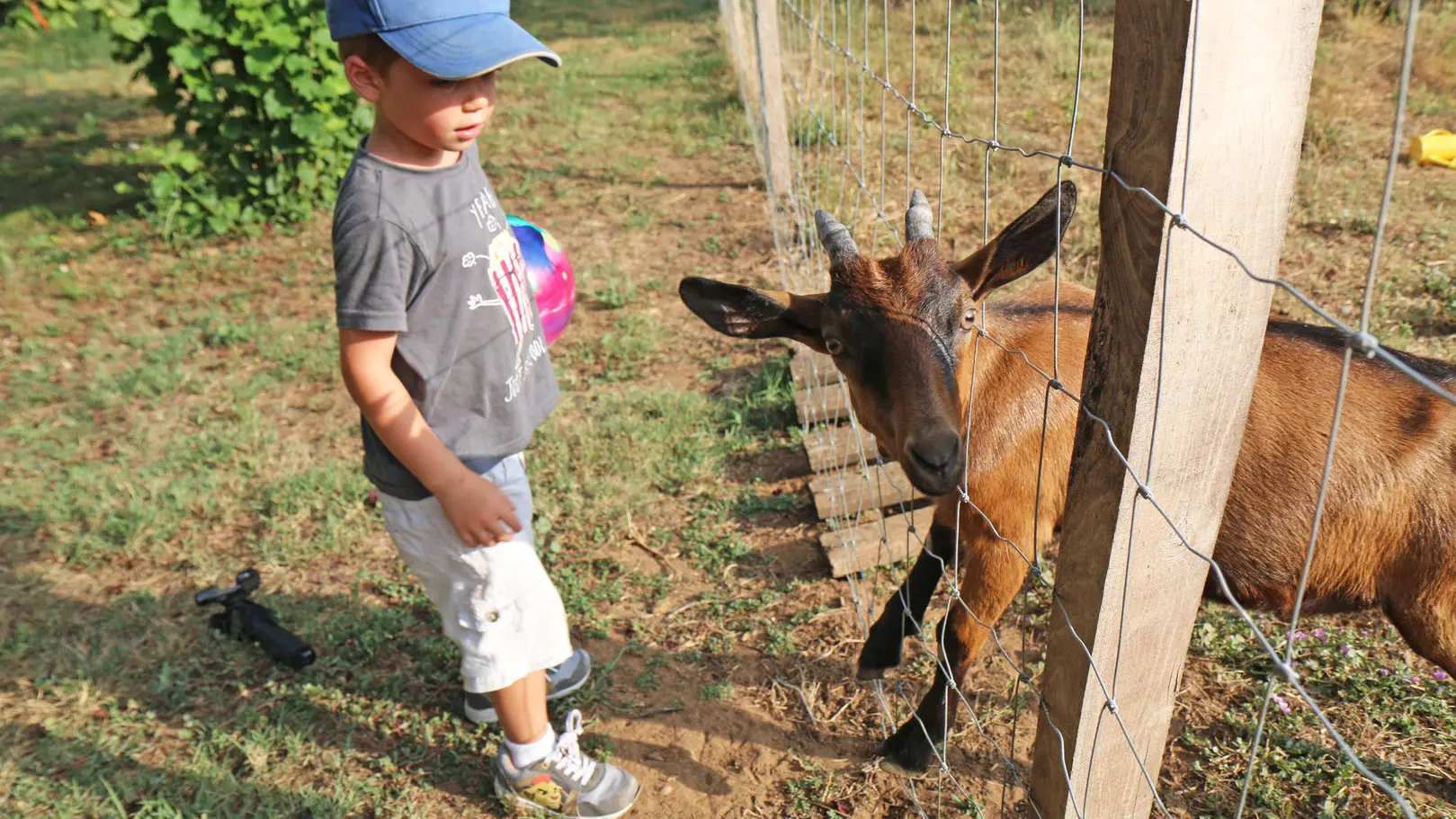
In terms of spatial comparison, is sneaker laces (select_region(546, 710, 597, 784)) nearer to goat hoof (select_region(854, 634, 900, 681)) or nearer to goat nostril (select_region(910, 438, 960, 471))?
goat hoof (select_region(854, 634, 900, 681))

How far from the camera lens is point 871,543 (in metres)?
3.61

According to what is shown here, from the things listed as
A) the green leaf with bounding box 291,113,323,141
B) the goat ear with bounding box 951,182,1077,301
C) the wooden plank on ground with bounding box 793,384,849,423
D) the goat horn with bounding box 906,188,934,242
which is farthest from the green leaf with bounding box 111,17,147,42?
the goat ear with bounding box 951,182,1077,301

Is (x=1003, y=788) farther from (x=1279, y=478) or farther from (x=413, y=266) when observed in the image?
(x=413, y=266)

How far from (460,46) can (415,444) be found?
2.91 feet

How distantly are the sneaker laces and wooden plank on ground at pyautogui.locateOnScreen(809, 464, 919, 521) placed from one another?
4.58ft

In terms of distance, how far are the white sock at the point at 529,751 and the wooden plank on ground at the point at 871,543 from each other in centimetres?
128

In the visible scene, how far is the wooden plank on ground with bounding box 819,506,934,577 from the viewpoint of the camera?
3.56 metres

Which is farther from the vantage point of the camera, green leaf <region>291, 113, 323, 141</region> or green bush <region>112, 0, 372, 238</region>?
green leaf <region>291, 113, 323, 141</region>

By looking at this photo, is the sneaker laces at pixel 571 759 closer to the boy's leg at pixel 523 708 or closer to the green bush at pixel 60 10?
the boy's leg at pixel 523 708

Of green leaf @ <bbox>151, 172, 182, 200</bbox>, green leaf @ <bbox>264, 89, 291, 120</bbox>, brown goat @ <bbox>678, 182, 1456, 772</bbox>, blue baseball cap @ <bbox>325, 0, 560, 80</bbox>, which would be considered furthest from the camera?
green leaf @ <bbox>151, 172, 182, 200</bbox>

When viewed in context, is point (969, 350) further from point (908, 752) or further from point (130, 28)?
point (130, 28)

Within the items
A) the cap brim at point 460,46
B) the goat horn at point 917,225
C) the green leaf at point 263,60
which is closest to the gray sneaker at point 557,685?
the goat horn at point 917,225

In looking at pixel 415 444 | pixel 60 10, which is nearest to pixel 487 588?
pixel 415 444

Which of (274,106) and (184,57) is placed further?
(274,106)
